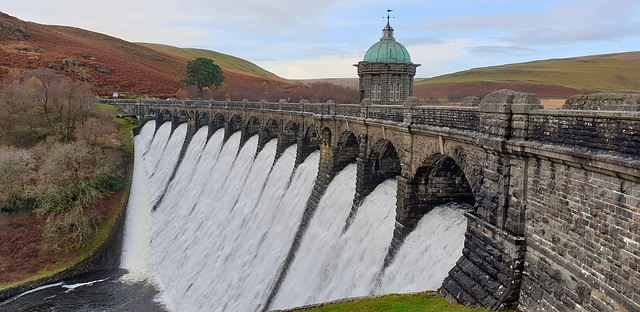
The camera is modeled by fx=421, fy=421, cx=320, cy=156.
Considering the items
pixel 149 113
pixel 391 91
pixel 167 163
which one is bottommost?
pixel 167 163

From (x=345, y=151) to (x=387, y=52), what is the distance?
22.0 meters

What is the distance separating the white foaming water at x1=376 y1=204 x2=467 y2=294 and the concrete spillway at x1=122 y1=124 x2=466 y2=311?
54mm

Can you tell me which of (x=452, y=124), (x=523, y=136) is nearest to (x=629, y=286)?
(x=523, y=136)

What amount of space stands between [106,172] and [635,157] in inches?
1856

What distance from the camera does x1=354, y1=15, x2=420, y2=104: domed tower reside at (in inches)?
1811

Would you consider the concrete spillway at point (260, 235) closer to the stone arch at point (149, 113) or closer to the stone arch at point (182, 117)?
the stone arch at point (182, 117)

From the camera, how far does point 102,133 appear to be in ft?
175

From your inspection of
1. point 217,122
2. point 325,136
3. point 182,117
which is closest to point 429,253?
point 325,136

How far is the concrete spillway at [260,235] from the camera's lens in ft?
59.9

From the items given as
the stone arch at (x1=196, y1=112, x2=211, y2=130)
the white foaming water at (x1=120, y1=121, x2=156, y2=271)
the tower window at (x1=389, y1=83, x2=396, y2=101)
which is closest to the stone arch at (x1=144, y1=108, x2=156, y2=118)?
the white foaming water at (x1=120, y1=121, x2=156, y2=271)

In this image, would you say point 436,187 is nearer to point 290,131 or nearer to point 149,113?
point 290,131

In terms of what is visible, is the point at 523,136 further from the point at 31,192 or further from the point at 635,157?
the point at 31,192

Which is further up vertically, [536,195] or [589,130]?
[589,130]

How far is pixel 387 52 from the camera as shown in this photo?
46094 millimetres
